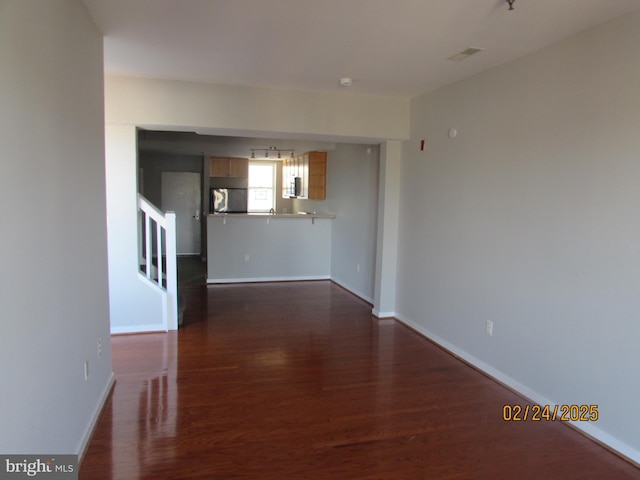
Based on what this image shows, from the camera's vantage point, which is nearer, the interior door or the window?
the interior door

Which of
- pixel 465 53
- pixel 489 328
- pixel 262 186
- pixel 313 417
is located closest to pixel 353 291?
pixel 489 328

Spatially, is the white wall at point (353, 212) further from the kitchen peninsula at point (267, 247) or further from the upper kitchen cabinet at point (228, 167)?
the upper kitchen cabinet at point (228, 167)

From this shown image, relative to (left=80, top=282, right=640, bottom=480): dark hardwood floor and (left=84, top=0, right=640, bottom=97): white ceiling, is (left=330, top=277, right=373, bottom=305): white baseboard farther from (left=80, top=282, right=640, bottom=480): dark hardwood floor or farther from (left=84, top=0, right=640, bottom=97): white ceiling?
(left=84, top=0, right=640, bottom=97): white ceiling

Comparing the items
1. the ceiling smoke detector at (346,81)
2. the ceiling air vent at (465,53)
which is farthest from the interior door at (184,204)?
the ceiling air vent at (465,53)

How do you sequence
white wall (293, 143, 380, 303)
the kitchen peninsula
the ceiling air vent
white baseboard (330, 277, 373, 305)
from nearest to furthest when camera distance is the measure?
the ceiling air vent < white wall (293, 143, 380, 303) < white baseboard (330, 277, 373, 305) < the kitchen peninsula

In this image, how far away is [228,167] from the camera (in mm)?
9445

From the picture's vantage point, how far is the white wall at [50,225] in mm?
1409

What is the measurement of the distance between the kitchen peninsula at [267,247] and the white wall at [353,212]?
26 centimetres

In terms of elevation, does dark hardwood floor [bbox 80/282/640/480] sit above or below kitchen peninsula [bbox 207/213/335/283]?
below

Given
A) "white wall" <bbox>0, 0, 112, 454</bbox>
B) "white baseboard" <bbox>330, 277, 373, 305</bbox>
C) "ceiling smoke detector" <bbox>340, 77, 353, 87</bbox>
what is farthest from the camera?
"white baseboard" <bbox>330, 277, 373, 305</bbox>

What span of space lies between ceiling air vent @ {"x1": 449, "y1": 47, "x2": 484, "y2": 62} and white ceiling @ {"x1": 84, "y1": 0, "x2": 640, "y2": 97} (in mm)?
59

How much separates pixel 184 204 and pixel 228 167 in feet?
4.21

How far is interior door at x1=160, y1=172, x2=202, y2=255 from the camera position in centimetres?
924
